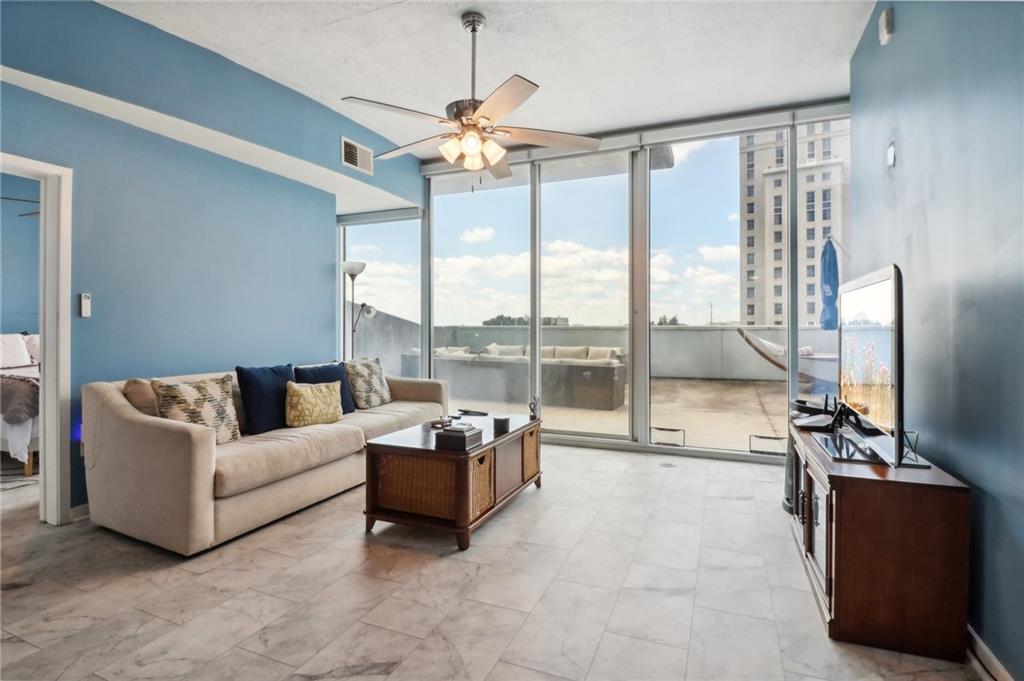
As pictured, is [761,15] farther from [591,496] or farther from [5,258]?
[5,258]

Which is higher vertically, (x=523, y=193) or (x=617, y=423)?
(x=523, y=193)

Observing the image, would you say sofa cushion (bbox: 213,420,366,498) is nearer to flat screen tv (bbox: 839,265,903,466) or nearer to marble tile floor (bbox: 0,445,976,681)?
marble tile floor (bbox: 0,445,976,681)

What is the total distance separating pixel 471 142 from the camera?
9.15 ft

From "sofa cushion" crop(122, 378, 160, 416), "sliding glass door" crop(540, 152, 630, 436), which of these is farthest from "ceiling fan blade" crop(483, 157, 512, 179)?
"sofa cushion" crop(122, 378, 160, 416)

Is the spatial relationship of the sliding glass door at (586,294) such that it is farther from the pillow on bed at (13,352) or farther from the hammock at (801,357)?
the pillow on bed at (13,352)

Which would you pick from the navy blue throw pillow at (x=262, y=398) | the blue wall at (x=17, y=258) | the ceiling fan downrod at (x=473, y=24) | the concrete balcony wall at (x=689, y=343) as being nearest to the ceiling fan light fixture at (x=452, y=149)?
the ceiling fan downrod at (x=473, y=24)

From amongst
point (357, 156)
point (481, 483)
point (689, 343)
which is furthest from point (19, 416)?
point (689, 343)

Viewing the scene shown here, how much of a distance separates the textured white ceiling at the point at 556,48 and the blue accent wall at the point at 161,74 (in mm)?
99

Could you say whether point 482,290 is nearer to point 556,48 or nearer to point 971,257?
point 556,48

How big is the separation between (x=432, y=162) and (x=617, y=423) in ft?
11.1

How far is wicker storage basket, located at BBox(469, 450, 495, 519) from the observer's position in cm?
272

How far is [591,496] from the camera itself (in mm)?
3438

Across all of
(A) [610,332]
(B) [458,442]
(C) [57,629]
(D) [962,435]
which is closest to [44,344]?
(C) [57,629]

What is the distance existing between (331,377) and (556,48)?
2912 mm
